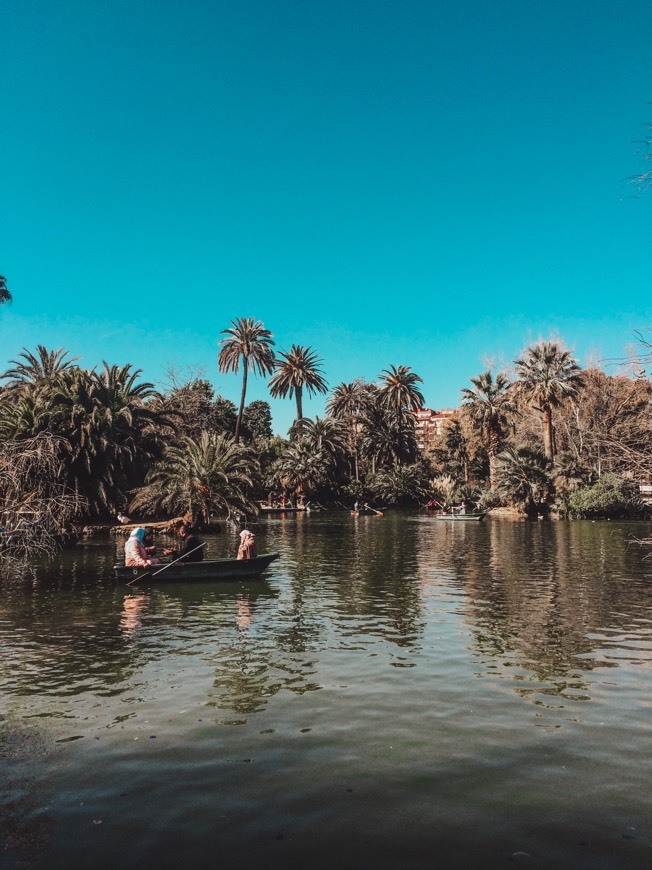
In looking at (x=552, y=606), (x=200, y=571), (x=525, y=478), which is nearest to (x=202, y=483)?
(x=200, y=571)

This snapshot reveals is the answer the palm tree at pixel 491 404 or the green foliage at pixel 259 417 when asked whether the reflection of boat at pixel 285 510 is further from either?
the green foliage at pixel 259 417

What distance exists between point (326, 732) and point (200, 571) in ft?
44.0

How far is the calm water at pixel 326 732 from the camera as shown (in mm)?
5613

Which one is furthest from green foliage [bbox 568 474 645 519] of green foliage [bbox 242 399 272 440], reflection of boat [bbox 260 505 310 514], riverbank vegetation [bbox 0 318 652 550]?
green foliage [bbox 242 399 272 440]

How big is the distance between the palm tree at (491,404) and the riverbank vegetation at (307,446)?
14 centimetres

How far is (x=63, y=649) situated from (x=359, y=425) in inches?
3107

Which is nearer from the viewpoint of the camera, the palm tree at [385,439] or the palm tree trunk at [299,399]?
the palm tree at [385,439]

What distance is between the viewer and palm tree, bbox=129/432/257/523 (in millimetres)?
39406

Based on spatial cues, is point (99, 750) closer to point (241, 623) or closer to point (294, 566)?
point (241, 623)

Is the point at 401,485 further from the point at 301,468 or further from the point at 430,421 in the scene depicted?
the point at 430,421

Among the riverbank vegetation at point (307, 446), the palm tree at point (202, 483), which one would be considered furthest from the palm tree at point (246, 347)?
the palm tree at point (202, 483)

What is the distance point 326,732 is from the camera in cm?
812

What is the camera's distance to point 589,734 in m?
8.01

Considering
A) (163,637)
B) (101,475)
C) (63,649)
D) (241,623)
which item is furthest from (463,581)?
(101,475)
